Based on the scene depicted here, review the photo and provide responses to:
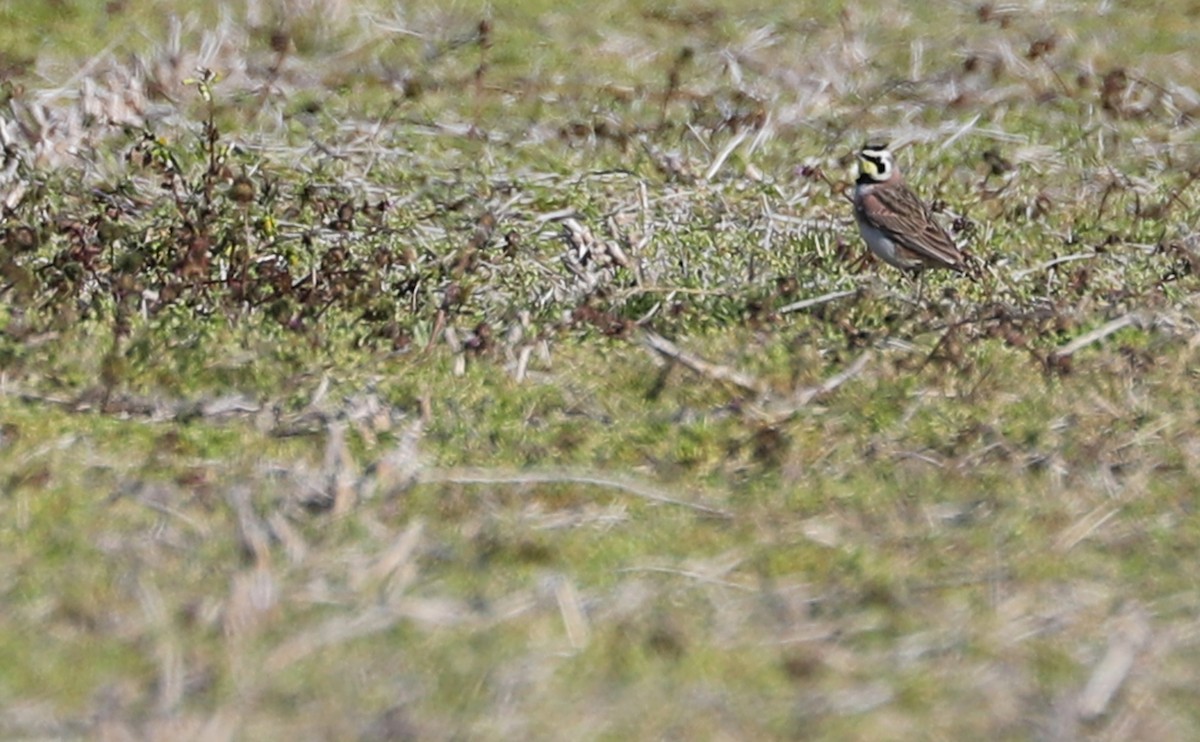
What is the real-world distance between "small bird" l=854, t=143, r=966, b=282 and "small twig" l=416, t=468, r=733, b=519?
237 centimetres

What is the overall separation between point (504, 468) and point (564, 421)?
Answer: 0.52 m

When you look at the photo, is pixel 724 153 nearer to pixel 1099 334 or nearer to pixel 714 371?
pixel 1099 334

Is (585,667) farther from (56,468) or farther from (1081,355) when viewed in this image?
(1081,355)

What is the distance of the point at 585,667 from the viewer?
4895mm

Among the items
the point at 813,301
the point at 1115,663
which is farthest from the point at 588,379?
the point at 1115,663

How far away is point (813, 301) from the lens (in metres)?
7.79

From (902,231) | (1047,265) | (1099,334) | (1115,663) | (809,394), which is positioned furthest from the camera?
(1047,265)

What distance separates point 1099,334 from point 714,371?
53.7 inches

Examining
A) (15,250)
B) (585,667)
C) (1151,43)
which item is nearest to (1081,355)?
(585,667)

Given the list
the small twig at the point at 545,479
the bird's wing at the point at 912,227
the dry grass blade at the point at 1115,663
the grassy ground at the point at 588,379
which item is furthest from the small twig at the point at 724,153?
the dry grass blade at the point at 1115,663

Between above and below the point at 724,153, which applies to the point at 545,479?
above

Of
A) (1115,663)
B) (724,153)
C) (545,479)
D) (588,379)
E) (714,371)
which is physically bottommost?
(724,153)

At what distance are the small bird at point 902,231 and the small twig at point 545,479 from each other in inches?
93.4

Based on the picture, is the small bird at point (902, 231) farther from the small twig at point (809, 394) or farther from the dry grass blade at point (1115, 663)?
the dry grass blade at point (1115, 663)
